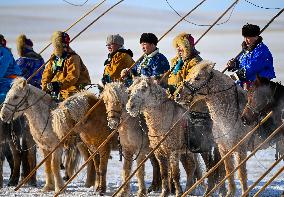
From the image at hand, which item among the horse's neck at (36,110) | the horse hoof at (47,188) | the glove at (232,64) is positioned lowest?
the horse hoof at (47,188)

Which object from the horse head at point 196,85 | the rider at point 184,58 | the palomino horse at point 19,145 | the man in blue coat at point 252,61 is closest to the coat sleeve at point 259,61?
the man in blue coat at point 252,61

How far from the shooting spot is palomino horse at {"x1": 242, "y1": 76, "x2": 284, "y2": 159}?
11484 mm

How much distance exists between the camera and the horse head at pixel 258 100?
11.5m

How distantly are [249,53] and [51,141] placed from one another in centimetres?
390

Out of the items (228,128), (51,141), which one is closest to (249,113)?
(228,128)

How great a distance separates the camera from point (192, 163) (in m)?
12.9

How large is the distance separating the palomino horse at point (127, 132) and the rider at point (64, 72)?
1.47m

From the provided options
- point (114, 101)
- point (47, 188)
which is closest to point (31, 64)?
point (47, 188)

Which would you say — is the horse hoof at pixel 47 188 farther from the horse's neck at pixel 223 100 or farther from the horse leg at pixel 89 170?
the horse's neck at pixel 223 100

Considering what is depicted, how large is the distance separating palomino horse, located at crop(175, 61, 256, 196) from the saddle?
0.72 m

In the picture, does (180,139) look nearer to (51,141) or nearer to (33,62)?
(51,141)

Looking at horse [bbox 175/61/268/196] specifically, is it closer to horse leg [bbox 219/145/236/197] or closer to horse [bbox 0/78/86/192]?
horse leg [bbox 219/145/236/197]

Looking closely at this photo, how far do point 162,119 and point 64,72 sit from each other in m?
2.74

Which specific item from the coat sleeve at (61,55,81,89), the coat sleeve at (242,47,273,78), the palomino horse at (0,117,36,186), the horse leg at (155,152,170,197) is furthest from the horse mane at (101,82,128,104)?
the palomino horse at (0,117,36,186)
